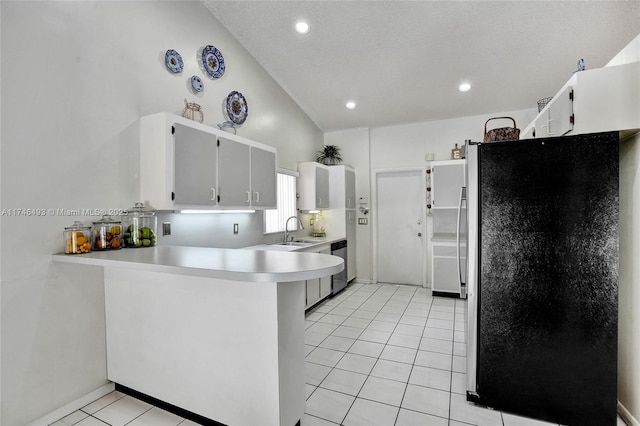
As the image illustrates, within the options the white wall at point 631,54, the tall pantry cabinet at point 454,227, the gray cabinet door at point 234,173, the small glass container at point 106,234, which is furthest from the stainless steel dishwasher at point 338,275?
the white wall at point 631,54

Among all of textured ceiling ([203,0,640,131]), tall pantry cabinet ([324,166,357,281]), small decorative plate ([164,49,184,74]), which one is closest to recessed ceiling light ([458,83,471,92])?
textured ceiling ([203,0,640,131])

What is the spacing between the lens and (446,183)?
490 centimetres

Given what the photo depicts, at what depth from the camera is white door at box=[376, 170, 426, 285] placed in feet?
18.2

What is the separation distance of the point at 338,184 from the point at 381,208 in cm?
107

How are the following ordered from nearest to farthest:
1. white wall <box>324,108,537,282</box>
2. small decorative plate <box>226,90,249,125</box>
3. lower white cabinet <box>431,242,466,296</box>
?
small decorative plate <box>226,90,249,125</box>
lower white cabinet <box>431,242,466,296</box>
white wall <box>324,108,537,282</box>

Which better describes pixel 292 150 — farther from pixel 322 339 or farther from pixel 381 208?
pixel 322 339

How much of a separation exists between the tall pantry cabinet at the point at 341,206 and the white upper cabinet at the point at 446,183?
143 cm

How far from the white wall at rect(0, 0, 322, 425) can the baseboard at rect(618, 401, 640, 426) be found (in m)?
3.52

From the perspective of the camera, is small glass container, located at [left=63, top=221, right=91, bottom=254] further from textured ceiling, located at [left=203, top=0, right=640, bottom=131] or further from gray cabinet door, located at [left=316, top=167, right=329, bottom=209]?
gray cabinet door, located at [left=316, top=167, right=329, bottom=209]

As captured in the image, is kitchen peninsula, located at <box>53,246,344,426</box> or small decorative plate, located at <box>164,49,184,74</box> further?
small decorative plate, located at <box>164,49,184,74</box>

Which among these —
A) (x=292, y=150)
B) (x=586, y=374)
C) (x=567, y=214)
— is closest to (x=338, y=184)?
(x=292, y=150)

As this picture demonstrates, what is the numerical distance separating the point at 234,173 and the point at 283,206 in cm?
158

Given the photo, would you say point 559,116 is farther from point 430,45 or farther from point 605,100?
point 430,45

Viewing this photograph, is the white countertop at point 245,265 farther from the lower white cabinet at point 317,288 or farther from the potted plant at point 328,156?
the potted plant at point 328,156
